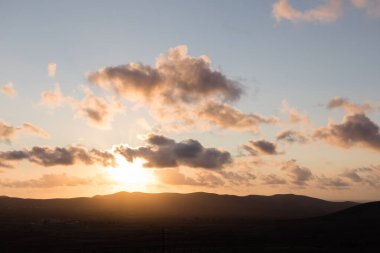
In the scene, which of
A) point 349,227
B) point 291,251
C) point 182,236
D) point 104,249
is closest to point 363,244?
point 291,251

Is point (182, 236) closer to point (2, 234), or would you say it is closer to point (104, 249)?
point (104, 249)

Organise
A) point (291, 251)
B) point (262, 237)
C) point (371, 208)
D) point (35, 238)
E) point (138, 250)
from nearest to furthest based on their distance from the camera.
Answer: point (291, 251) < point (138, 250) < point (262, 237) < point (35, 238) < point (371, 208)

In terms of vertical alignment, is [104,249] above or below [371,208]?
below

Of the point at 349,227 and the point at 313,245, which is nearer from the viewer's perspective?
the point at 313,245

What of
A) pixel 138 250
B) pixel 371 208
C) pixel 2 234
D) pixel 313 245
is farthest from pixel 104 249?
pixel 371 208

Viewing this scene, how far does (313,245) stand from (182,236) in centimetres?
2750

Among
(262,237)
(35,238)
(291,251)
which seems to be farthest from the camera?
(35,238)

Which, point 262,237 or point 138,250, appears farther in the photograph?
point 262,237

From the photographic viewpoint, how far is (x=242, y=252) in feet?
208

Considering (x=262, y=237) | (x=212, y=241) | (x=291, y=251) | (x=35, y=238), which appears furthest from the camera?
(x=35, y=238)

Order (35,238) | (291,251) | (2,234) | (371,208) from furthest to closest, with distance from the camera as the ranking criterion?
(371,208) < (2,234) < (35,238) < (291,251)

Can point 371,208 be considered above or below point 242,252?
above

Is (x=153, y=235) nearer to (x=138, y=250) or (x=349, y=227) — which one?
(x=138, y=250)

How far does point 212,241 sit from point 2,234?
48357mm
